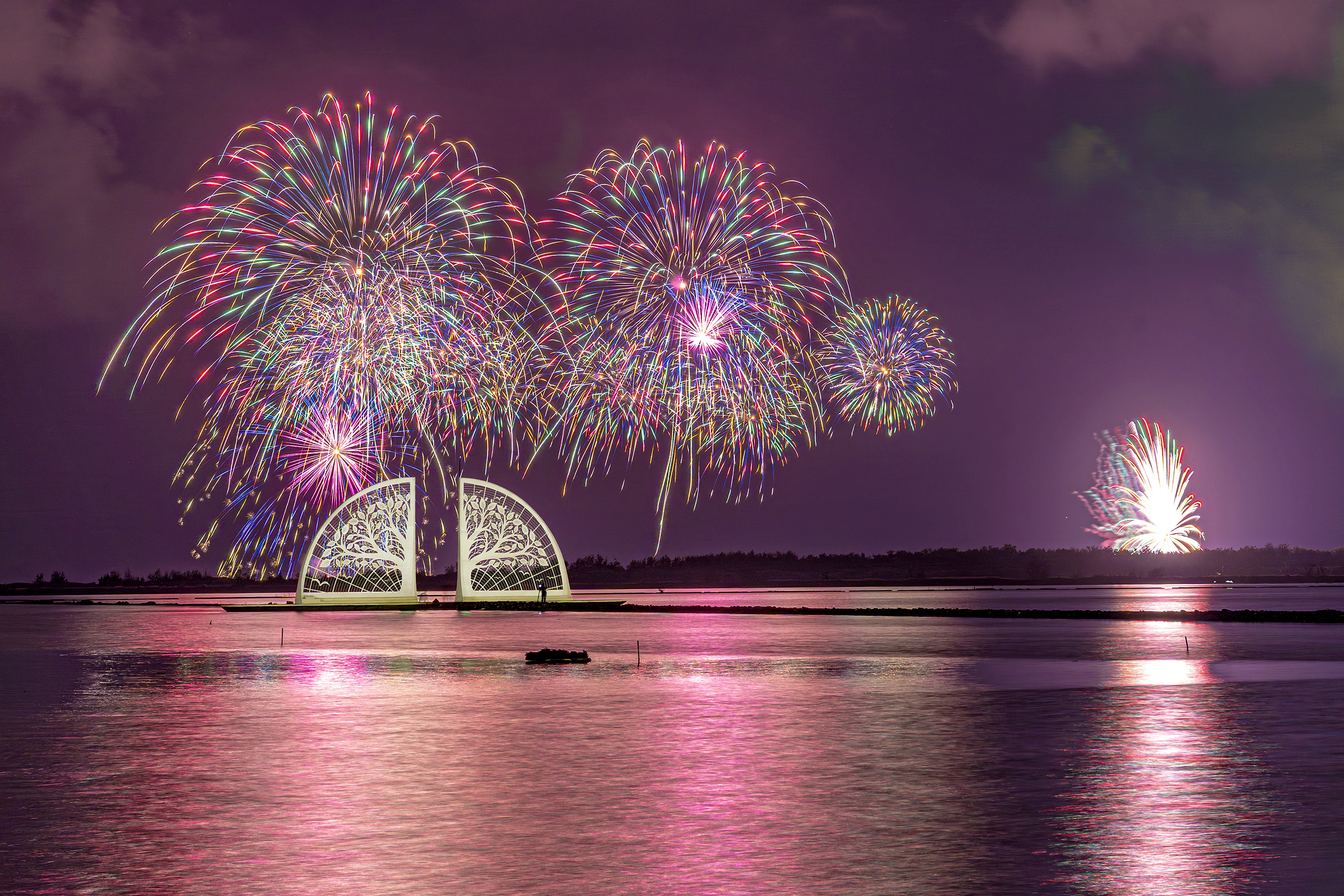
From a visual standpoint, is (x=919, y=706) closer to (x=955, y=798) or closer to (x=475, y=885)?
(x=955, y=798)

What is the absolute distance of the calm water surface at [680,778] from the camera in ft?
32.3

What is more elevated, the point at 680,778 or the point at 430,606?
the point at 430,606

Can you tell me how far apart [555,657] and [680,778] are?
18385 mm

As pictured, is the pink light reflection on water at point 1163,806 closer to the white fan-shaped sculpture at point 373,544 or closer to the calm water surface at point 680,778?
the calm water surface at point 680,778

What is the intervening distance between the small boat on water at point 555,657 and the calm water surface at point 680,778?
62.4 inches

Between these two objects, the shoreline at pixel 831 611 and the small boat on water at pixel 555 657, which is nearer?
the small boat on water at pixel 555 657

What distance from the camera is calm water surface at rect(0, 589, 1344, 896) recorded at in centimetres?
984

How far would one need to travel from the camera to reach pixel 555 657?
3225cm

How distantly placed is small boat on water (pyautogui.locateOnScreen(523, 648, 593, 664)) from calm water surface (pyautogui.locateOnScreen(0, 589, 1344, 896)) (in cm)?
159

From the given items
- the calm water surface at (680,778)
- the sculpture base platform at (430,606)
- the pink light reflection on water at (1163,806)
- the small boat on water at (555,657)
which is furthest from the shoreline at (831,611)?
the pink light reflection on water at (1163,806)

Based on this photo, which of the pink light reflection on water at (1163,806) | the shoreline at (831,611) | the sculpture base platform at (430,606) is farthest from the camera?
the sculpture base platform at (430,606)

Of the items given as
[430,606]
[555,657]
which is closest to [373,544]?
[430,606]

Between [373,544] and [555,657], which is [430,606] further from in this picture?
[555,657]

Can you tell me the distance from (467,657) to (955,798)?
22902 mm
